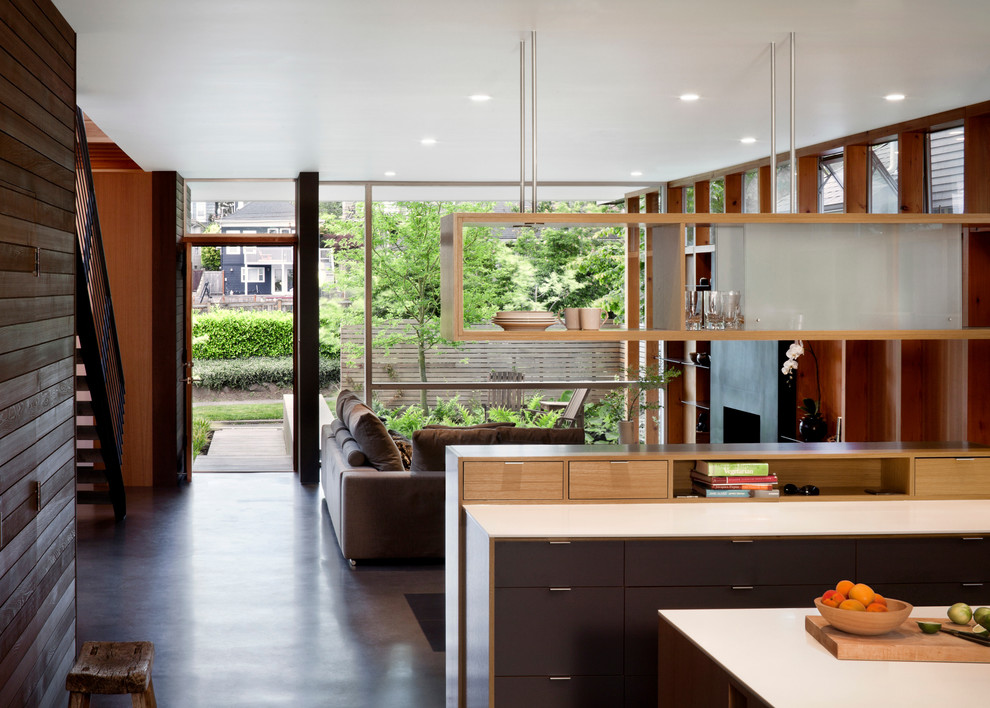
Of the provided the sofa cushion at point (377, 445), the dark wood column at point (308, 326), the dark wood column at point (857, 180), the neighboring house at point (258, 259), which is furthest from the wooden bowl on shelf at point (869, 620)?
the neighboring house at point (258, 259)

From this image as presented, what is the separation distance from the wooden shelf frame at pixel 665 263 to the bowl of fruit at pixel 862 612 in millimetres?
1586

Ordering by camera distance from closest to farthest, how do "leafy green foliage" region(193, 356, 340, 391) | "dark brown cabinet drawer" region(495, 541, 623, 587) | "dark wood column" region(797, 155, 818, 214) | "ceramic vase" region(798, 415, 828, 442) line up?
"dark brown cabinet drawer" region(495, 541, 623, 587), "ceramic vase" region(798, 415, 828, 442), "dark wood column" region(797, 155, 818, 214), "leafy green foliage" region(193, 356, 340, 391)

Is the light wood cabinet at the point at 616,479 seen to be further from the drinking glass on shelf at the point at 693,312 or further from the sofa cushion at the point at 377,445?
the sofa cushion at the point at 377,445

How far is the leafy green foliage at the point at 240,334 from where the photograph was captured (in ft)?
31.1

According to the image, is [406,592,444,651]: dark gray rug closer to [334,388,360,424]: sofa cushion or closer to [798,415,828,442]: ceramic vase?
[334,388,360,424]: sofa cushion

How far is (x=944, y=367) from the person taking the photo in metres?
6.00

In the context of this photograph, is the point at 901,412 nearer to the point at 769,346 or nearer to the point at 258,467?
the point at 769,346

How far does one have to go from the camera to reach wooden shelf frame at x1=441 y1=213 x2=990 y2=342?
389 cm

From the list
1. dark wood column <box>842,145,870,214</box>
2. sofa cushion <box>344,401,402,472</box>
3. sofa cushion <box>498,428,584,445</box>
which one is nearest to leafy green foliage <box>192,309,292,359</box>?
sofa cushion <box>344,401,402,472</box>

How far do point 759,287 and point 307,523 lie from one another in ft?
14.6

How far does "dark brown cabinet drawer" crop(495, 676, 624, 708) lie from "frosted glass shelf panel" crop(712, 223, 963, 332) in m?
1.63

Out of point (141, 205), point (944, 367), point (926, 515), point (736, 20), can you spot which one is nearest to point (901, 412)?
point (944, 367)

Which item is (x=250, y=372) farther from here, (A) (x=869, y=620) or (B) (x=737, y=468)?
(A) (x=869, y=620)

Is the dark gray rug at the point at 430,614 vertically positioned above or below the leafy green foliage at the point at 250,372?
below
